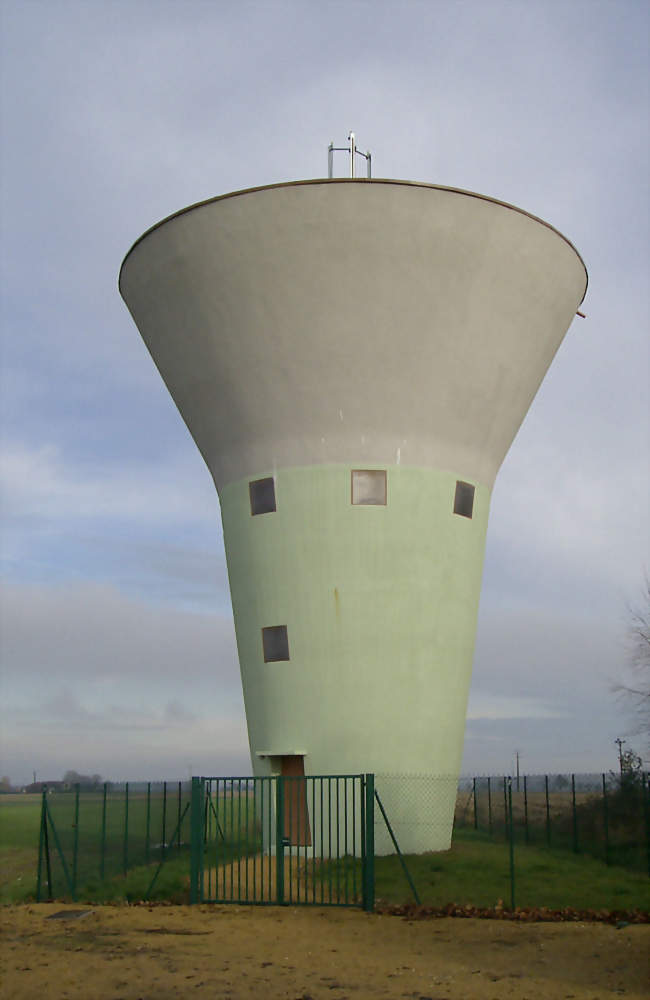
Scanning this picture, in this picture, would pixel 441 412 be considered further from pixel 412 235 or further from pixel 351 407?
pixel 412 235

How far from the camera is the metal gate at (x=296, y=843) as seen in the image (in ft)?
48.8

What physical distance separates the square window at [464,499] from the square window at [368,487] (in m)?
1.59

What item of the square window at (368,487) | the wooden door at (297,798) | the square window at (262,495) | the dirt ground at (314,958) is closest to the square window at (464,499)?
the square window at (368,487)

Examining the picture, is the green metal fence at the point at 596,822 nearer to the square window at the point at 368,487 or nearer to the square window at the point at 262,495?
the square window at the point at 368,487

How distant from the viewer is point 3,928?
14242mm

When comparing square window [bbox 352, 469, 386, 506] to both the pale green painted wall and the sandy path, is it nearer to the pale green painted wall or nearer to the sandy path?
the pale green painted wall

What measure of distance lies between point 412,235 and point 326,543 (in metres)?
5.59

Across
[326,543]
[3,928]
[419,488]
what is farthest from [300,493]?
[3,928]

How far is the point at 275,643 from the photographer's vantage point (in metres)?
17.9

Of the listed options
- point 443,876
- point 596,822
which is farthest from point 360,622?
point 596,822

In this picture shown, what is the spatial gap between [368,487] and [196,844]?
6.69m

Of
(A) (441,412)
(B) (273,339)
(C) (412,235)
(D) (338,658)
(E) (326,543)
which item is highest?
(C) (412,235)

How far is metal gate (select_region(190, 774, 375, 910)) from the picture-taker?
14.9 metres

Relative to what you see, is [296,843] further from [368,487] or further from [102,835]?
[368,487]
